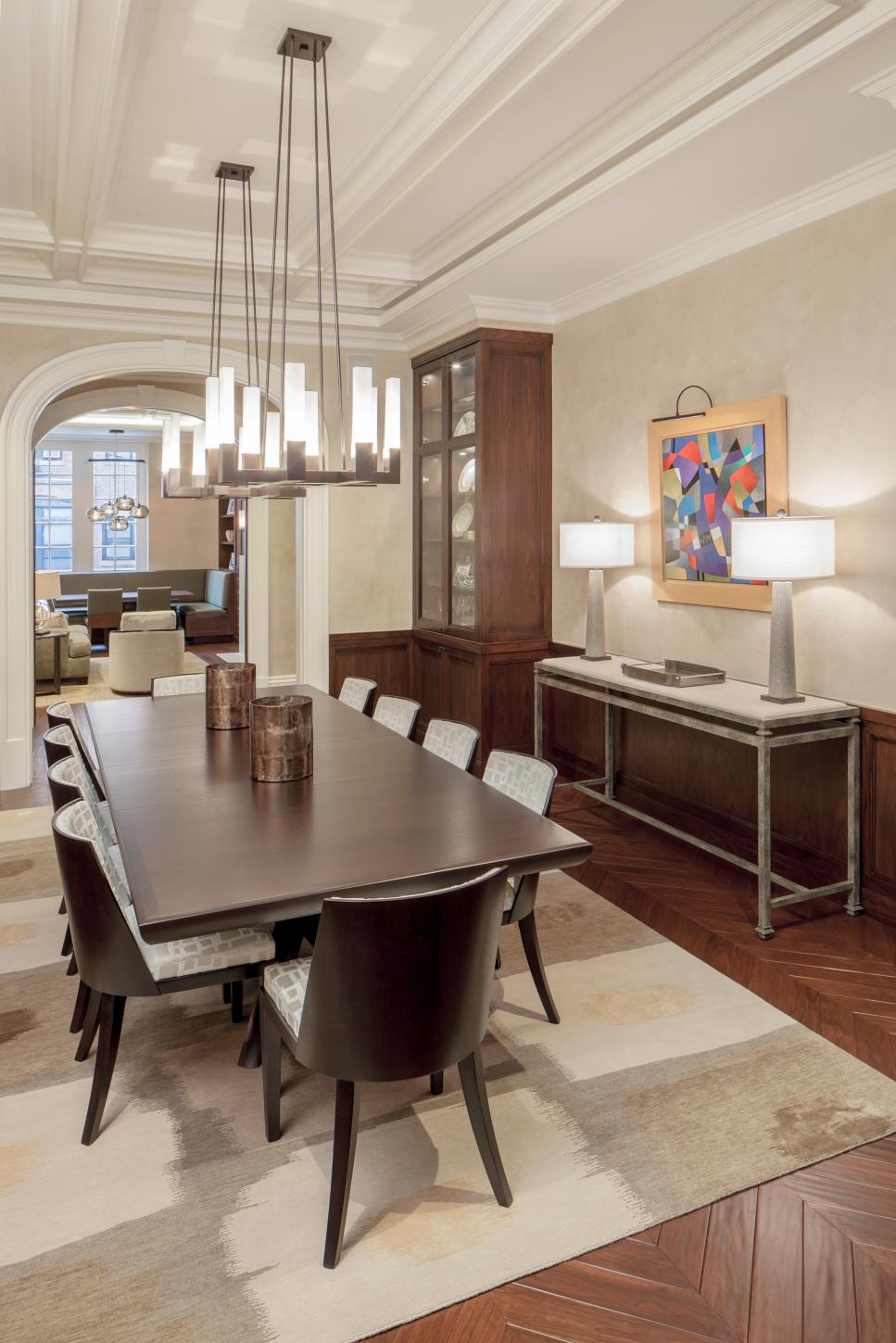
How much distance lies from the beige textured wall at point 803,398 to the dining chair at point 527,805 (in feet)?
A: 4.82

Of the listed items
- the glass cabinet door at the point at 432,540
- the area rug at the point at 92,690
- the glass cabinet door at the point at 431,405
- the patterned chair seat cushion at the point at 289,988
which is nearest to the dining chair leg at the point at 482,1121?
the patterned chair seat cushion at the point at 289,988

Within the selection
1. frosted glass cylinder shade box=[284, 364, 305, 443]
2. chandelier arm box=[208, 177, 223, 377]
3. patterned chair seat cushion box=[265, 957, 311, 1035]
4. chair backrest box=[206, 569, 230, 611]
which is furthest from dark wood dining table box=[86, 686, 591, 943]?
chair backrest box=[206, 569, 230, 611]

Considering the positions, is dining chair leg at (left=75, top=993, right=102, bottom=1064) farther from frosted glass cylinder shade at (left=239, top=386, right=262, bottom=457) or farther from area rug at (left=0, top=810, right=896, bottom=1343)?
→ frosted glass cylinder shade at (left=239, top=386, right=262, bottom=457)

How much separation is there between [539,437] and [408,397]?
1.15 meters

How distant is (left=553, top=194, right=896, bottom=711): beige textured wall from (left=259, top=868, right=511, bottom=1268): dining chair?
222 cm

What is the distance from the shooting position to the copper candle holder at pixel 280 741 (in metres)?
2.71

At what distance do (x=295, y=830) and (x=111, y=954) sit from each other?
50 centimetres

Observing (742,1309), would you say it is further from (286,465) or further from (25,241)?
(25,241)

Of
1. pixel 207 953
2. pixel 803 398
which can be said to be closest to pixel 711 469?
pixel 803 398

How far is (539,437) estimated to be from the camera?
538 cm

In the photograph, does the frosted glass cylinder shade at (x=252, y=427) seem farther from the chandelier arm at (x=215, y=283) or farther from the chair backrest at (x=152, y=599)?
the chair backrest at (x=152, y=599)

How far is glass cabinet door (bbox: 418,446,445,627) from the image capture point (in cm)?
581

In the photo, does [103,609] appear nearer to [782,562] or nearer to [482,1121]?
[782,562]

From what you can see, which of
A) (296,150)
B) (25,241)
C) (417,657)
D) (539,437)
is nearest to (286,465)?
(296,150)
